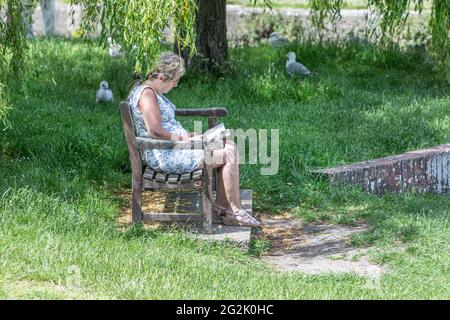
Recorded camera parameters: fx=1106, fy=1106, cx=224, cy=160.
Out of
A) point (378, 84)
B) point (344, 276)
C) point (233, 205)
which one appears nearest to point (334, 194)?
point (233, 205)

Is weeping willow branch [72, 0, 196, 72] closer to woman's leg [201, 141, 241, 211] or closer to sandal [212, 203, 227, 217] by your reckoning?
woman's leg [201, 141, 241, 211]

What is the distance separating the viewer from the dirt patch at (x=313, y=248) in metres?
7.70

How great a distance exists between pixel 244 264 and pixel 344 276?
0.72m

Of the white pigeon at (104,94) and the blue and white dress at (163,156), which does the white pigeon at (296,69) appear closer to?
the white pigeon at (104,94)

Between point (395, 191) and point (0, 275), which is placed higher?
point (0, 275)

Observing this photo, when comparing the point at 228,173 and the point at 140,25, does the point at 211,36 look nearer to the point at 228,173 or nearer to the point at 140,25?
the point at 228,173

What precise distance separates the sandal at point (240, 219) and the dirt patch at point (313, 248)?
258 millimetres

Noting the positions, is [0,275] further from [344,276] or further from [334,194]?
[334,194]

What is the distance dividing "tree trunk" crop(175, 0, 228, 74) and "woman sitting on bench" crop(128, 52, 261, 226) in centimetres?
507

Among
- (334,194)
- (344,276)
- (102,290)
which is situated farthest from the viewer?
(334,194)

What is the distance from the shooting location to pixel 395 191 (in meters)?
9.83

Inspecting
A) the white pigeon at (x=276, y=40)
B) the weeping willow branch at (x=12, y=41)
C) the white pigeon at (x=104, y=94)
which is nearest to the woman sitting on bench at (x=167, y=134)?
the weeping willow branch at (x=12, y=41)

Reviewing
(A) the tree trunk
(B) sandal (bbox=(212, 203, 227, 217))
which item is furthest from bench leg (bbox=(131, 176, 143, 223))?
(A) the tree trunk

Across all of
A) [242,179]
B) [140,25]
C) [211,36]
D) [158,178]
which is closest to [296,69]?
[211,36]
